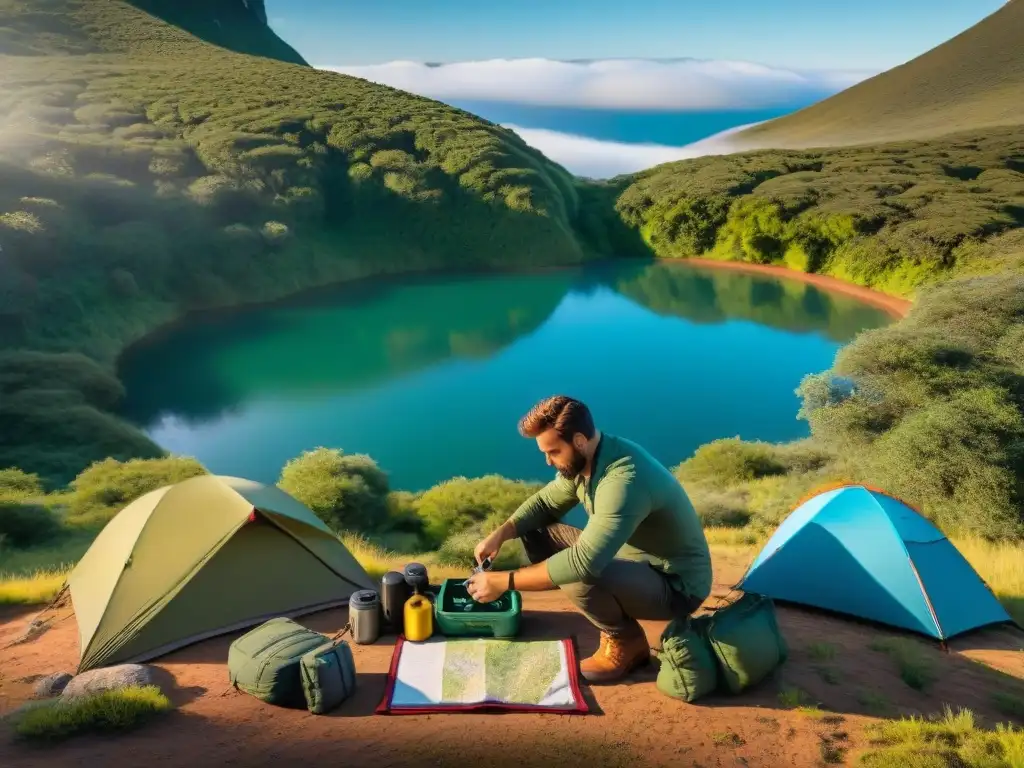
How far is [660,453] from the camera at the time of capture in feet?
58.6

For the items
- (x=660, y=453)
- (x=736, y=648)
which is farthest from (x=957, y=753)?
(x=660, y=453)

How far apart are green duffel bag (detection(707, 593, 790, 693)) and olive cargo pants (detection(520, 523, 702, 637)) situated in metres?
0.22

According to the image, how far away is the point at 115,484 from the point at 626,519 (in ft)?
34.6

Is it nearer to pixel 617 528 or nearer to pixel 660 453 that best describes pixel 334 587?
pixel 617 528

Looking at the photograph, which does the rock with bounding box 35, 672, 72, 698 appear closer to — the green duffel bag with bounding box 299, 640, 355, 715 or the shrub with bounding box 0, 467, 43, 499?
the green duffel bag with bounding box 299, 640, 355, 715

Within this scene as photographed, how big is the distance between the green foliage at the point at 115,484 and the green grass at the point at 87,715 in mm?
7464

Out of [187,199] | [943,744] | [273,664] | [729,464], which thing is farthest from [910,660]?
[187,199]

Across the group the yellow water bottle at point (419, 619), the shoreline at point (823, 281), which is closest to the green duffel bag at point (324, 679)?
the yellow water bottle at point (419, 619)

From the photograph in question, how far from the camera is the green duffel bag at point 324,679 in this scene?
4.39 m

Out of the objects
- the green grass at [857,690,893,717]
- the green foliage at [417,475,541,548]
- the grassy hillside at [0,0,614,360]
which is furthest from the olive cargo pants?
the grassy hillside at [0,0,614,360]

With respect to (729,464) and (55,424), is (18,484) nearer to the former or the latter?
(55,424)

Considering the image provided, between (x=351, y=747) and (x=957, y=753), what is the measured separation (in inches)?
126

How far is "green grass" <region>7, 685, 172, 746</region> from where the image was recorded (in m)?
3.96

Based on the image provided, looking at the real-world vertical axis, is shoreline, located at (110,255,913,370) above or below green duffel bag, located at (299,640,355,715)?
below
